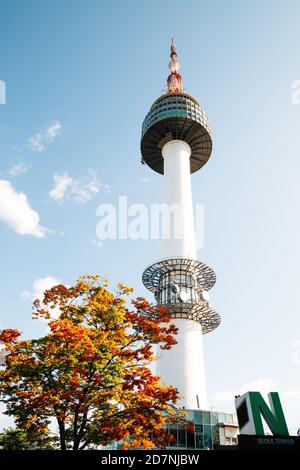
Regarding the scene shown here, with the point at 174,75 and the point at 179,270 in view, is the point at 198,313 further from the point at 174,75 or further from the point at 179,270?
the point at 174,75

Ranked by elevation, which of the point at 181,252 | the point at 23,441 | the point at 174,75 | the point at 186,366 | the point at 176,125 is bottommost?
the point at 23,441

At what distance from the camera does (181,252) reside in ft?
197

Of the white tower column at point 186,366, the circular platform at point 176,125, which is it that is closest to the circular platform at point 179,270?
the white tower column at point 186,366

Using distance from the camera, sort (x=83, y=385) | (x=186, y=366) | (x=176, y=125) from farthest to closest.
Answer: (x=176, y=125)
(x=186, y=366)
(x=83, y=385)

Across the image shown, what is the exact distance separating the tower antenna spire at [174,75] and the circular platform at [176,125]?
5.66 metres

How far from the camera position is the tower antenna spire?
3081 inches

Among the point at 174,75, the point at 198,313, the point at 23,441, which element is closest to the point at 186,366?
the point at 198,313

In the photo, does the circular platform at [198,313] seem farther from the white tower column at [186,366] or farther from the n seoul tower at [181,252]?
the white tower column at [186,366]

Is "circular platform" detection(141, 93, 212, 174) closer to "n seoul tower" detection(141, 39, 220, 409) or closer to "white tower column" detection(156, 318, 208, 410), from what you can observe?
"n seoul tower" detection(141, 39, 220, 409)

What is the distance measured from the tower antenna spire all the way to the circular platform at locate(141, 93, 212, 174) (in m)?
5.66

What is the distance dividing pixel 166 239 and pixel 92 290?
1430 inches

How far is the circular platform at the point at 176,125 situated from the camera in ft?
231

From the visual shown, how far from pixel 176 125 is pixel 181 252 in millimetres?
26370
